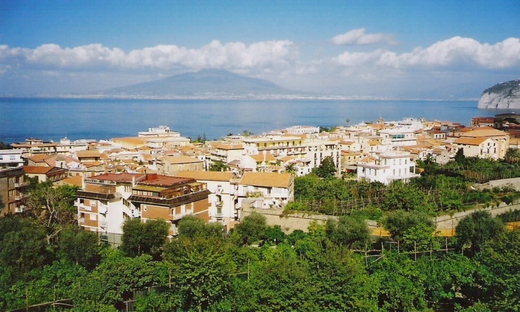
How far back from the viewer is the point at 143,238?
7.45 meters

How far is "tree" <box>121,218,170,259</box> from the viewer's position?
293 inches

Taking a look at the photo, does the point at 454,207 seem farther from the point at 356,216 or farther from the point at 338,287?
the point at 338,287

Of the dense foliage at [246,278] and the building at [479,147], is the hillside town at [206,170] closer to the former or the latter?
the building at [479,147]

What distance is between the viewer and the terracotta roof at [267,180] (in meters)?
10.5

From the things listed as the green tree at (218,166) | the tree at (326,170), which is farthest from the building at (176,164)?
the tree at (326,170)

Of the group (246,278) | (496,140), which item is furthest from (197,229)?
(496,140)

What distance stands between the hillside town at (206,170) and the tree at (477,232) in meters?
3.84

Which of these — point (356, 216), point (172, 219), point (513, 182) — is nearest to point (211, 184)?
point (172, 219)

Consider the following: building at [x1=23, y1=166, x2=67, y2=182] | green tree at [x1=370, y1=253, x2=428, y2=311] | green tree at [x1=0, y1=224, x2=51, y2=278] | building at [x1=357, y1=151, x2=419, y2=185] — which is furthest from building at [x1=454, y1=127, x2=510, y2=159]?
green tree at [x1=0, y1=224, x2=51, y2=278]

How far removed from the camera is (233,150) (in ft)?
51.7

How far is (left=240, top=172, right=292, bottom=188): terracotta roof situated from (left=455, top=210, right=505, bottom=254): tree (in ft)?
12.6

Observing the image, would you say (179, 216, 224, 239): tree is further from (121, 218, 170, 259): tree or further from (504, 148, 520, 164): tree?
(504, 148, 520, 164): tree

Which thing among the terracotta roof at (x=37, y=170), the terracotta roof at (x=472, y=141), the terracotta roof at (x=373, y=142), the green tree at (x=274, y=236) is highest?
the terracotta roof at (x=472, y=141)

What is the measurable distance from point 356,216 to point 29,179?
7697 mm
